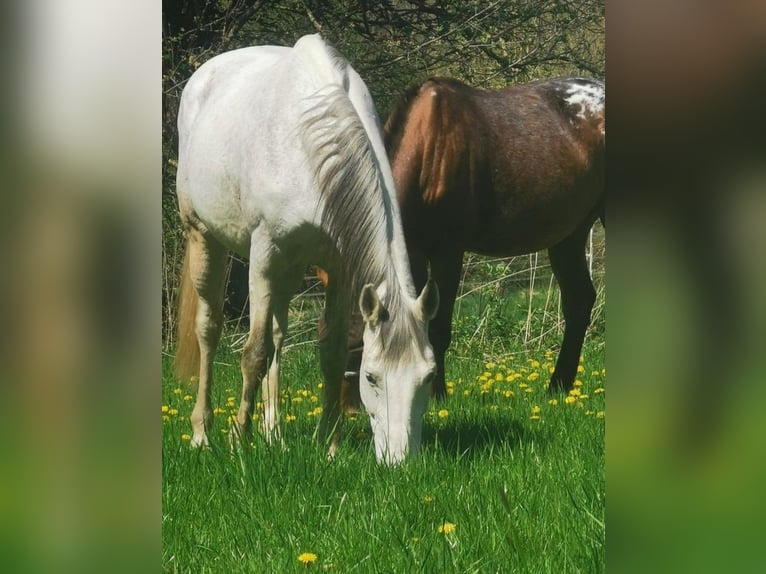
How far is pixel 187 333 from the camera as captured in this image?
4262 millimetres

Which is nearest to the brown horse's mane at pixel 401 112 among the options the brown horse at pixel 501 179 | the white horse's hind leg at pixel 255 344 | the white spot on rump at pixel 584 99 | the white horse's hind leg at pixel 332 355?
the brown horse at pixel 501 179

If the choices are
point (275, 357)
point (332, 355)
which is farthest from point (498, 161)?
point (275, 357)

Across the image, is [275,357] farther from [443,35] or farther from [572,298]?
[443,35]

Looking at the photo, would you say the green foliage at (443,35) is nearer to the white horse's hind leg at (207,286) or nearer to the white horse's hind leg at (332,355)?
the white horse's hind leg at (332,355)

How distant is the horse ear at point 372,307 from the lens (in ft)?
10.1

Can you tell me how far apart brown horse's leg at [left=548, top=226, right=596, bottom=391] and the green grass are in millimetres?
56

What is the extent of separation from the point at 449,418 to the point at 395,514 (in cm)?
81

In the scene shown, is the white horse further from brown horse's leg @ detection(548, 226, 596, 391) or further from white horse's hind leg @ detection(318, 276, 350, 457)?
brown horse's leg @ detection(548, 226, 596, 391)
